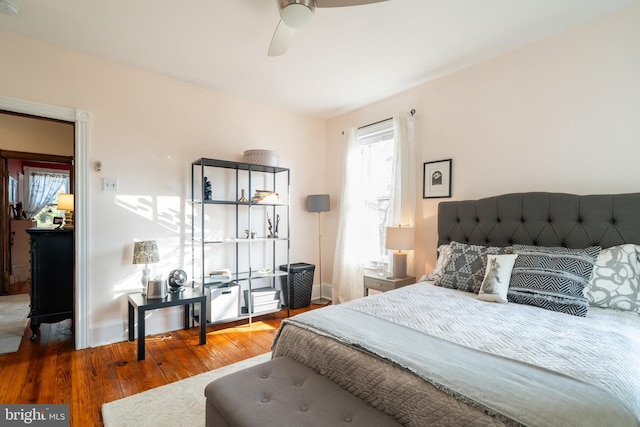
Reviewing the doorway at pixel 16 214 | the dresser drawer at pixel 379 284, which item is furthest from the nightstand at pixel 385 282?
the doorway at pixel 16 214

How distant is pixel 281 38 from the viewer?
2.11m

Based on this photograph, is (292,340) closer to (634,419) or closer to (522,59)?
(634,419)

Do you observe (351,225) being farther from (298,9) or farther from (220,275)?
(298,9)

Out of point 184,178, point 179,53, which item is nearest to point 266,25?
point 179,53

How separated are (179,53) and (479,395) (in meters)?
3.19

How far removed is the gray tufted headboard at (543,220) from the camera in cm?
203

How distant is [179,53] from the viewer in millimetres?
2744

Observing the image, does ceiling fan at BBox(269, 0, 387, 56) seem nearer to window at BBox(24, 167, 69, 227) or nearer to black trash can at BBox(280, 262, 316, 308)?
black trash can at BBox(280, 262, 316, 308)

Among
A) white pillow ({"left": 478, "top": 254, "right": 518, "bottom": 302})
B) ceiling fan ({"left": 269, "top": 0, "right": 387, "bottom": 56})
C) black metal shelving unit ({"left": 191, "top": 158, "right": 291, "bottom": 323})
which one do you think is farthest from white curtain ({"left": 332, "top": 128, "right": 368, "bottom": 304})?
ceiling fan ({"left": 269, "top": 0, "right": 387, "bottom": 56})

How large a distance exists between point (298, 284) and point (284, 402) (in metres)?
2.78

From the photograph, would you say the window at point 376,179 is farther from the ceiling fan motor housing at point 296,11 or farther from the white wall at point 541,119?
the ceiling fan motor housing at point 296,11

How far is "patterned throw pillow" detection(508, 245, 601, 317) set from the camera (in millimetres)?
1838

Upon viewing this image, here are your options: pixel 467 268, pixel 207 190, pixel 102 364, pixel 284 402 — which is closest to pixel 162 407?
pixel 102 364

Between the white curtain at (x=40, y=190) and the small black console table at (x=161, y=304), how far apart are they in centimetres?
409
